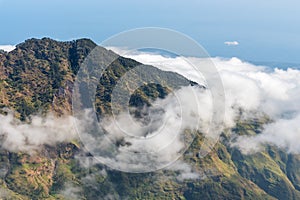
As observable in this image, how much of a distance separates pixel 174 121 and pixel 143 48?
95.6m

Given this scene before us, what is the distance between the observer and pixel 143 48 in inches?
2367

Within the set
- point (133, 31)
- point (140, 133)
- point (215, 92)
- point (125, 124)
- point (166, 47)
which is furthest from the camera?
point (140, 133)

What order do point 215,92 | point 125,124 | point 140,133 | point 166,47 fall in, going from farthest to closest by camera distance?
point 140,133 < point 125,124 < point 215,92 < point 166,47

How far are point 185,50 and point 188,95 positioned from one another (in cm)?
4440

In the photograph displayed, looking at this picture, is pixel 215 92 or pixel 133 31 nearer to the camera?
pixel 133 31

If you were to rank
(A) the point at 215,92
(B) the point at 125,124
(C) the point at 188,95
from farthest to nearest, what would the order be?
(B) the point at 125,124, (C) the point at 188,95, (A) the point at 215,92

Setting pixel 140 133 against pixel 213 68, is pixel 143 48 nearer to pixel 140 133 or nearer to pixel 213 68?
pixel 213 68

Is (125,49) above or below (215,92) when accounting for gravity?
above

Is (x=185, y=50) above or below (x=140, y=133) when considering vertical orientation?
above

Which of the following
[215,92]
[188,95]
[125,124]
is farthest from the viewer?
[125,124]

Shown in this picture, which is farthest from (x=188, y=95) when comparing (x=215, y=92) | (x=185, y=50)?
(x=185, y=50)

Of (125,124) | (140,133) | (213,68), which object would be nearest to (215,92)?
(213,68)

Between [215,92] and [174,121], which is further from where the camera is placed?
[174,121]

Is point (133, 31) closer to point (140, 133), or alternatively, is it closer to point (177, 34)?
point (177, 34)
